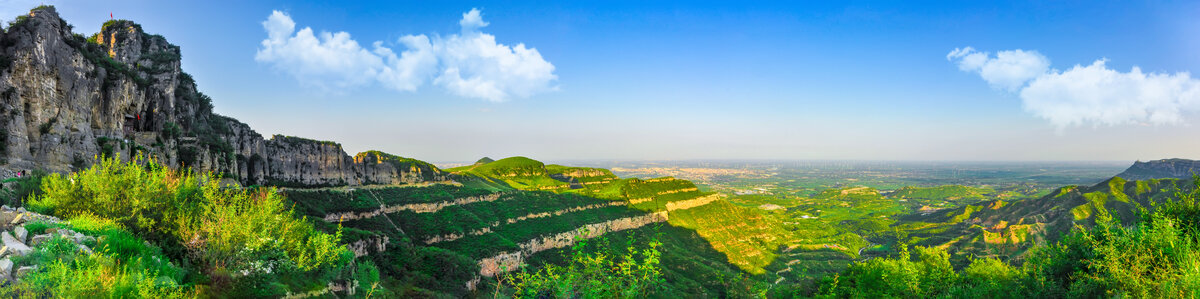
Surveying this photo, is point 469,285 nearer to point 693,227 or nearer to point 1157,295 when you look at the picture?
point 1157,295

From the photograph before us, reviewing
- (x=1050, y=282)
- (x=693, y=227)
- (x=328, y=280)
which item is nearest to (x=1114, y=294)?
(x=1050, y=282)

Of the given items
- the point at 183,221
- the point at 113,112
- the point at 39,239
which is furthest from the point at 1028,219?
the point at 113,112

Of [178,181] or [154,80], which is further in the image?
[154,80]

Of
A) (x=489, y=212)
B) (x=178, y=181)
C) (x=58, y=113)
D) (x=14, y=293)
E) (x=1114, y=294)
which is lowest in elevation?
(x=489, y=212)

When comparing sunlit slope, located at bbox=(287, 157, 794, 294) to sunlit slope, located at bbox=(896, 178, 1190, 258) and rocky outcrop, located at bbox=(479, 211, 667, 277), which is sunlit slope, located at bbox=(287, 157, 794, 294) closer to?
rocky outcrop, located at bbox=(479, 211, 667, 277)

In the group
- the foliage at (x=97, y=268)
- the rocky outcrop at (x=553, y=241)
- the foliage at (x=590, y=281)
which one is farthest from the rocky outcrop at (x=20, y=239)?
the rocky outcrop at (x=553, y=241)

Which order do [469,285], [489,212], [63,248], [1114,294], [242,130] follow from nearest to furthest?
1. [63,248]
2. [1114,294]
3. [469,285]
4. [242,130]
5. [489,212]

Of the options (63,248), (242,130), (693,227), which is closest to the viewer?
(63,248)

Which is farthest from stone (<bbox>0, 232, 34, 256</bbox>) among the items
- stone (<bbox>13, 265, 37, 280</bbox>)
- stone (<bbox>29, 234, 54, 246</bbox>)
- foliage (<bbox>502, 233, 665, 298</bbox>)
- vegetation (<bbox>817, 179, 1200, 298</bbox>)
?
vegetation (<bbox>817, 179, 1200, 298</bbox>)
